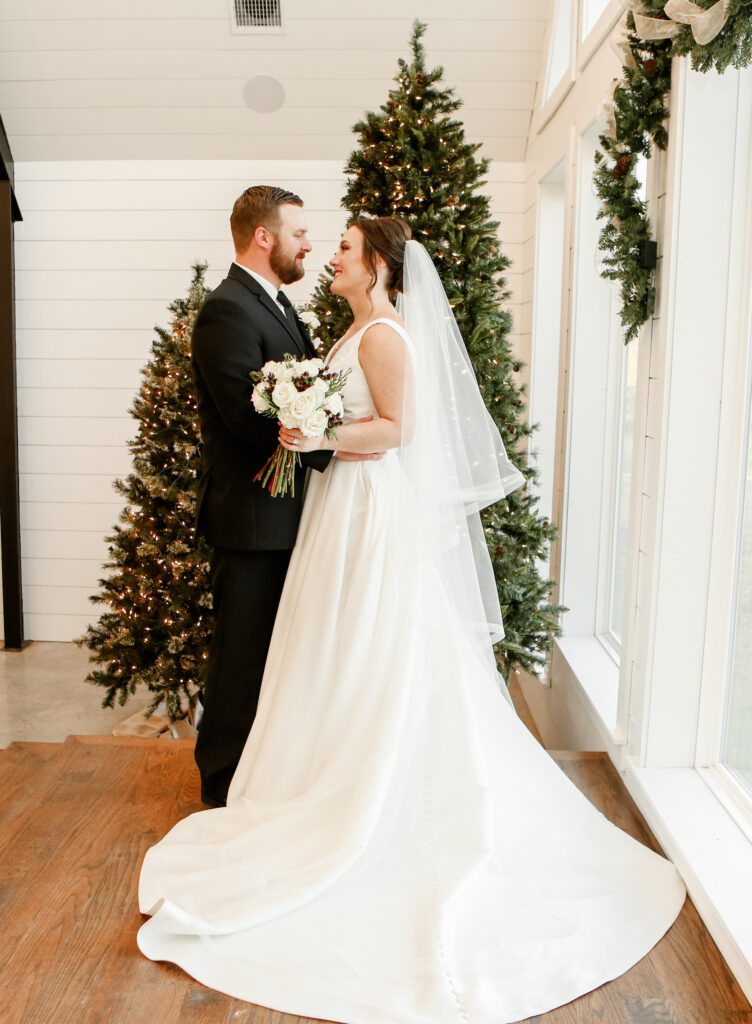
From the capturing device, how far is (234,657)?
2.70 m

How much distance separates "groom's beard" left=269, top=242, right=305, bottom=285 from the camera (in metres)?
2.62

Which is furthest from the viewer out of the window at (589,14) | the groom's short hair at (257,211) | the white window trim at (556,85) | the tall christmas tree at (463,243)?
the white window trim at (556,85)

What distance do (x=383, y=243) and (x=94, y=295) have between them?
334 centimetres

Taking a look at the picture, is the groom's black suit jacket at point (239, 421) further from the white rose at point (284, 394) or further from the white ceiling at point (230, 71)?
the white ceiling at point (230, 71)

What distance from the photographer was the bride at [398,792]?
6.07 feet

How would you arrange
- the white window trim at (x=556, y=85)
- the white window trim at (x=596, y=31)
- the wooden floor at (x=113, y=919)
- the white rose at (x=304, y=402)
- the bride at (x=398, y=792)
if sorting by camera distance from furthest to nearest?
1. the white window trim at (x=556, y=85)
2. the white window trim at (x=596, y=31)
3. the white rose at (x=304, y=402)
4. the bride at (x=398, y=792)
5. the wooden floor at (x=113, y=919)

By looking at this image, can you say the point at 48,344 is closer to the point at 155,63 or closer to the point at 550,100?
the point at 155,63

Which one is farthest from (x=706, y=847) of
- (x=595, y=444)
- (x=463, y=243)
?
(x=463, y=243)

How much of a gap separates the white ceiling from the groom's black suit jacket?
8.18 ft

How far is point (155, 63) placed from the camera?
14.9 feet

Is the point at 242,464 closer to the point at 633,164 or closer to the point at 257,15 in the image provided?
the point at 633,164

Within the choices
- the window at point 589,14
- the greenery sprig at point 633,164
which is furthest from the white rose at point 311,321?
the window at point 589,14

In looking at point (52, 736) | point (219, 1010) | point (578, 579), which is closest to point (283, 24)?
point (578, 579)

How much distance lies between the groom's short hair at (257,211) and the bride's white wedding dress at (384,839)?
18.0 inches
